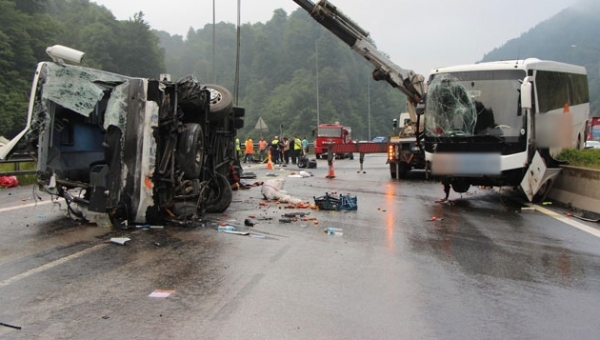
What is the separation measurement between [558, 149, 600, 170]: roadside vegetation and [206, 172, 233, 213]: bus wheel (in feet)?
24.4

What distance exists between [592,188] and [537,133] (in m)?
1.51

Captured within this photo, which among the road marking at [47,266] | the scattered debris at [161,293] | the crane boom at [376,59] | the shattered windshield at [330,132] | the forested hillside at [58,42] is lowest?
the scattered debris at [161,293]

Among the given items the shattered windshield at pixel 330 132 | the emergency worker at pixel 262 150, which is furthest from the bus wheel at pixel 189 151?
the shattered windshield at pixel 330 132

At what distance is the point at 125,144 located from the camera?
A: 24.2 ft

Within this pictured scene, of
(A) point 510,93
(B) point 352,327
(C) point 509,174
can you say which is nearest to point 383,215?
(C) point 509,174

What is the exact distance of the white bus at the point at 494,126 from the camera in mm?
10844

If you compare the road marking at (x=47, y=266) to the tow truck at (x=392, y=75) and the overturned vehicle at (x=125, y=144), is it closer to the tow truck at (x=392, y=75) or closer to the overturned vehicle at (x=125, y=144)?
the overturned vehicle at (x=125, y=144)

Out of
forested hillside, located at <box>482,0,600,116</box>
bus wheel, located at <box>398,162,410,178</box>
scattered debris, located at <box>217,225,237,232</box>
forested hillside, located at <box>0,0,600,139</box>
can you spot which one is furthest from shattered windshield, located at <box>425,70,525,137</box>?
forested hillside, located at <box>482,0,600,116</box>

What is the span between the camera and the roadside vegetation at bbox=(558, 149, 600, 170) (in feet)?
36.8

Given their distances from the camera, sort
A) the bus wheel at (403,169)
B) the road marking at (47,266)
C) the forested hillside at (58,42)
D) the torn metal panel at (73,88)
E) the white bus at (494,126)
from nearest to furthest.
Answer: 1. the road marking at (47,266)
2. the torn metal panel at (73,88)
3. the white bus at (494,126)
4. the bus wheel at (403,169)
5. the forested hillside at (58,42)

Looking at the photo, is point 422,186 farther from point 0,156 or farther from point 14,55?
point 14,55

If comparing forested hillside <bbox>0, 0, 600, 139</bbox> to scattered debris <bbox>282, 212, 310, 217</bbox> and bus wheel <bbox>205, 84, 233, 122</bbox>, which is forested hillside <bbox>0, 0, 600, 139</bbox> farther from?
scattered debris <bbox>282, 212, 310, 217</bbox>

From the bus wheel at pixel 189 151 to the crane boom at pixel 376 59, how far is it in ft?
37.3

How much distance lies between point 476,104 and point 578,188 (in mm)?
2714
